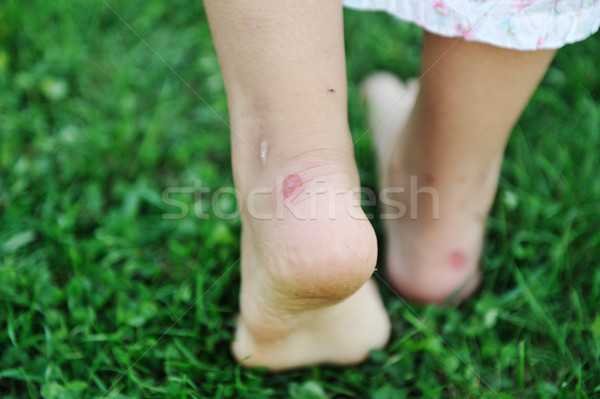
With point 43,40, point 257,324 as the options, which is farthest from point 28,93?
point 257,324

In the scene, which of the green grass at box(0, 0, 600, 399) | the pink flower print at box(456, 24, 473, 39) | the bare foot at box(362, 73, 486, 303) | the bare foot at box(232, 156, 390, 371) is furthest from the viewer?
the bare foot at box(362, 73, 486, 303)

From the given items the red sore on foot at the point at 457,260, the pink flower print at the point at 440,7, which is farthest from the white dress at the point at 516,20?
the red sore on foot at the point at 457,260

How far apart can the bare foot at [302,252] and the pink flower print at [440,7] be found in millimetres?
304

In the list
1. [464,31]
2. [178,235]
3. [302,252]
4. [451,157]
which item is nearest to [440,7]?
[464,31]

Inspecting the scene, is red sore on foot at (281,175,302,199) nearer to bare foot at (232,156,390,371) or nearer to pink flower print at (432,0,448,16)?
bare foot at (232,156,390,371)

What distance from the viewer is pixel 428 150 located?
116 centimetres

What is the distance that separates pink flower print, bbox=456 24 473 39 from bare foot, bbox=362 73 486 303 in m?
0.31

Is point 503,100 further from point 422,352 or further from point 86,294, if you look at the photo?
point 86,294

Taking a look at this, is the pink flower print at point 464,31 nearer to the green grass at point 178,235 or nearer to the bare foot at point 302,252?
the bare foot at point 302,252

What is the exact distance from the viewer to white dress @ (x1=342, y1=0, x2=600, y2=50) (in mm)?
881

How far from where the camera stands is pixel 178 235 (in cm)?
133

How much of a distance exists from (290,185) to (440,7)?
0.38 metres

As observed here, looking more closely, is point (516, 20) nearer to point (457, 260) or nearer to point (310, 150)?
point (310, 150)

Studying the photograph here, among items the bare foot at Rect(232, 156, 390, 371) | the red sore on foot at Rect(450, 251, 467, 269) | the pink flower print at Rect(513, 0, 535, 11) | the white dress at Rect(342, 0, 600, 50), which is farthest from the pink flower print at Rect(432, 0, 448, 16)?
the red sore on foot at Rect(450, 251, 467, 269)
